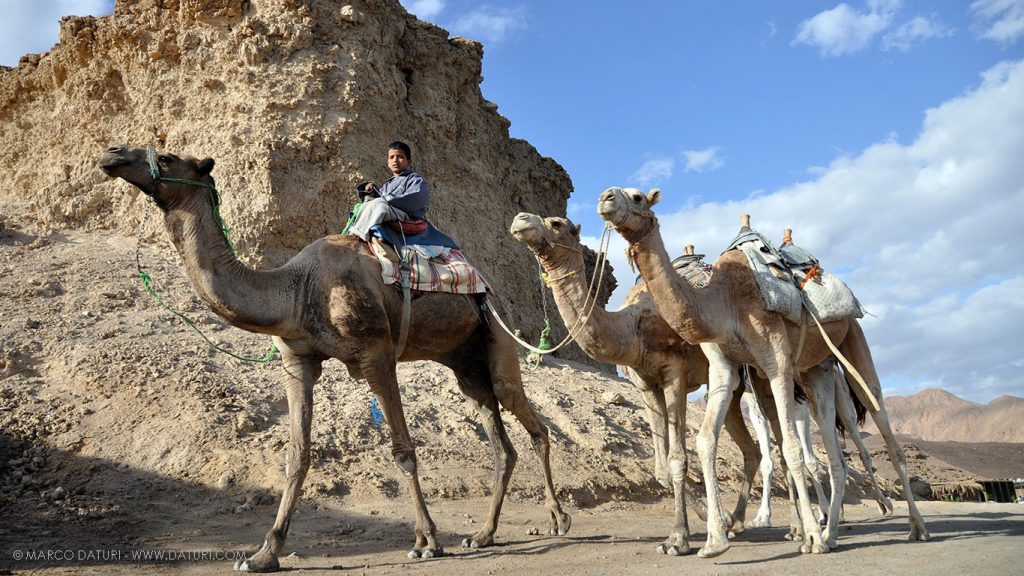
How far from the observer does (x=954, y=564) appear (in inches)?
219

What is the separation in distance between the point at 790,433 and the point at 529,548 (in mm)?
2479

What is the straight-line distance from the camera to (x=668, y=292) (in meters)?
6.35

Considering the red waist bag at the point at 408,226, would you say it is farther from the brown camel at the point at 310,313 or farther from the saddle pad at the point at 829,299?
the saddle pad at the point at 829,299

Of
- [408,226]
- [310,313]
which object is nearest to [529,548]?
[310,313]

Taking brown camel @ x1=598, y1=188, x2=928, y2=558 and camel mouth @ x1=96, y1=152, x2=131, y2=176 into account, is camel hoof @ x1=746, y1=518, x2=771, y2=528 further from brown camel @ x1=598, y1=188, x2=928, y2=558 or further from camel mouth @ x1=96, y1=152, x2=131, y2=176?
camel mouth @ x1=96, y1=152, x2=131, y2=176

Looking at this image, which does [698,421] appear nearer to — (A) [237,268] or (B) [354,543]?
(B) [354,543]

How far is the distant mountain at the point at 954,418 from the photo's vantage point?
3031 inches

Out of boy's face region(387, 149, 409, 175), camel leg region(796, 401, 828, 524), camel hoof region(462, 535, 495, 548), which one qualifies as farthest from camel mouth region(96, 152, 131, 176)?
camel leg region(796, 401, 828, 524)

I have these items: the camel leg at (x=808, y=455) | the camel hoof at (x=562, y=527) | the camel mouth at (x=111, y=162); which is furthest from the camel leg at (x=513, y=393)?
the camel mouth at (x=111, y=162)

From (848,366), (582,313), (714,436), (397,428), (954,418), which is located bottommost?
(714,436)

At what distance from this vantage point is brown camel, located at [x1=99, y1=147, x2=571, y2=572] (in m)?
5.84

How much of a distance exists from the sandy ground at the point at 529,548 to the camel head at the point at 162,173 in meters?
2.81

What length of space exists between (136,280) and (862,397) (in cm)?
1341

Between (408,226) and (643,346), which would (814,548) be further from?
(408,226)
